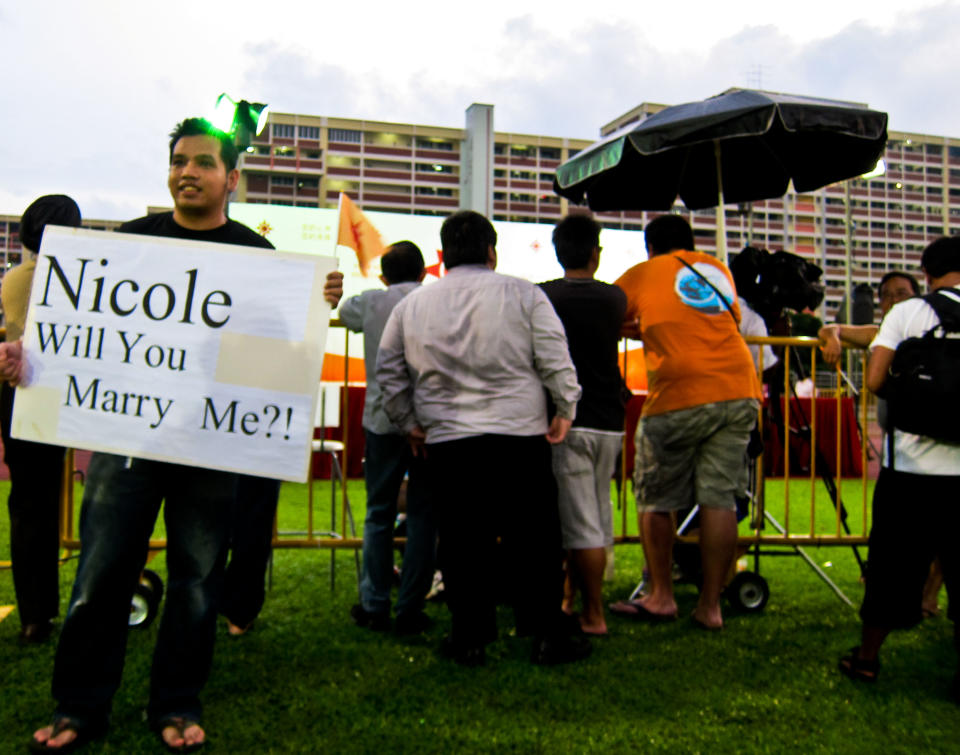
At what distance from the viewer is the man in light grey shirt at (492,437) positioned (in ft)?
10.6

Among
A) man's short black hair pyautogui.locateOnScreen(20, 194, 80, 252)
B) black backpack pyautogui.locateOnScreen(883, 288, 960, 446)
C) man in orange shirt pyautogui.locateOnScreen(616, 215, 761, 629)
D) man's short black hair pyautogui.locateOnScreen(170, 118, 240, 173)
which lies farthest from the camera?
man in orange shirt pyautogui.locateOnScreen(616, 215, 761, 629)

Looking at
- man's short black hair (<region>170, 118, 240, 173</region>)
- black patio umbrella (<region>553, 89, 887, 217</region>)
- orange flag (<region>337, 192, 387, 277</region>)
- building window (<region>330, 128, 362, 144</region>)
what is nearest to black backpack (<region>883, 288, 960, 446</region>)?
black patio umbrella (<region>553, 89, 887, 217</region>)

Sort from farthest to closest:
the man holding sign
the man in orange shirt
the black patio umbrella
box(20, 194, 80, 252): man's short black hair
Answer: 1. the black patio umbrella
2. the man in orange shirt
3. box(20, 194, 80, 252): man's short black hair
4. the man holding sign

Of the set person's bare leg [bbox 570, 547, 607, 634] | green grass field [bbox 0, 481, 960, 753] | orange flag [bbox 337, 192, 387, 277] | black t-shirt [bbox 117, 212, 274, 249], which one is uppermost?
orange flag [bbox 337, 192, 387, 277]

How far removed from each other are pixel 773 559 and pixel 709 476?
2.36 m

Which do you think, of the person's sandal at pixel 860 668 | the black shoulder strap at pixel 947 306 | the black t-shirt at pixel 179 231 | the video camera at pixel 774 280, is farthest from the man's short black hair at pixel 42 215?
the person's sandal at pixel 860 668

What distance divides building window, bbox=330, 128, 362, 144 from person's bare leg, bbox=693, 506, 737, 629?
124018mm

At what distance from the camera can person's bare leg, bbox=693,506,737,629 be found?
3.89 m

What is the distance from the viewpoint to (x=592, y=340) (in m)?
3.71

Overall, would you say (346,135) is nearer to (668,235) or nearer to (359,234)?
(359,234)

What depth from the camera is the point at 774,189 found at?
559cm

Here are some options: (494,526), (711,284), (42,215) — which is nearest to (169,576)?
(494,526)

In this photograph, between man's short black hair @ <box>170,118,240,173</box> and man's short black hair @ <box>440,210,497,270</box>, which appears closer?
man's short black hair @ <box>170,118,240,173</box>

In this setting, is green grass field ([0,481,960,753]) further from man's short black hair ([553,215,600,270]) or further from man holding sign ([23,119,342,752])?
man's short black hair ([553,215,600,270])
